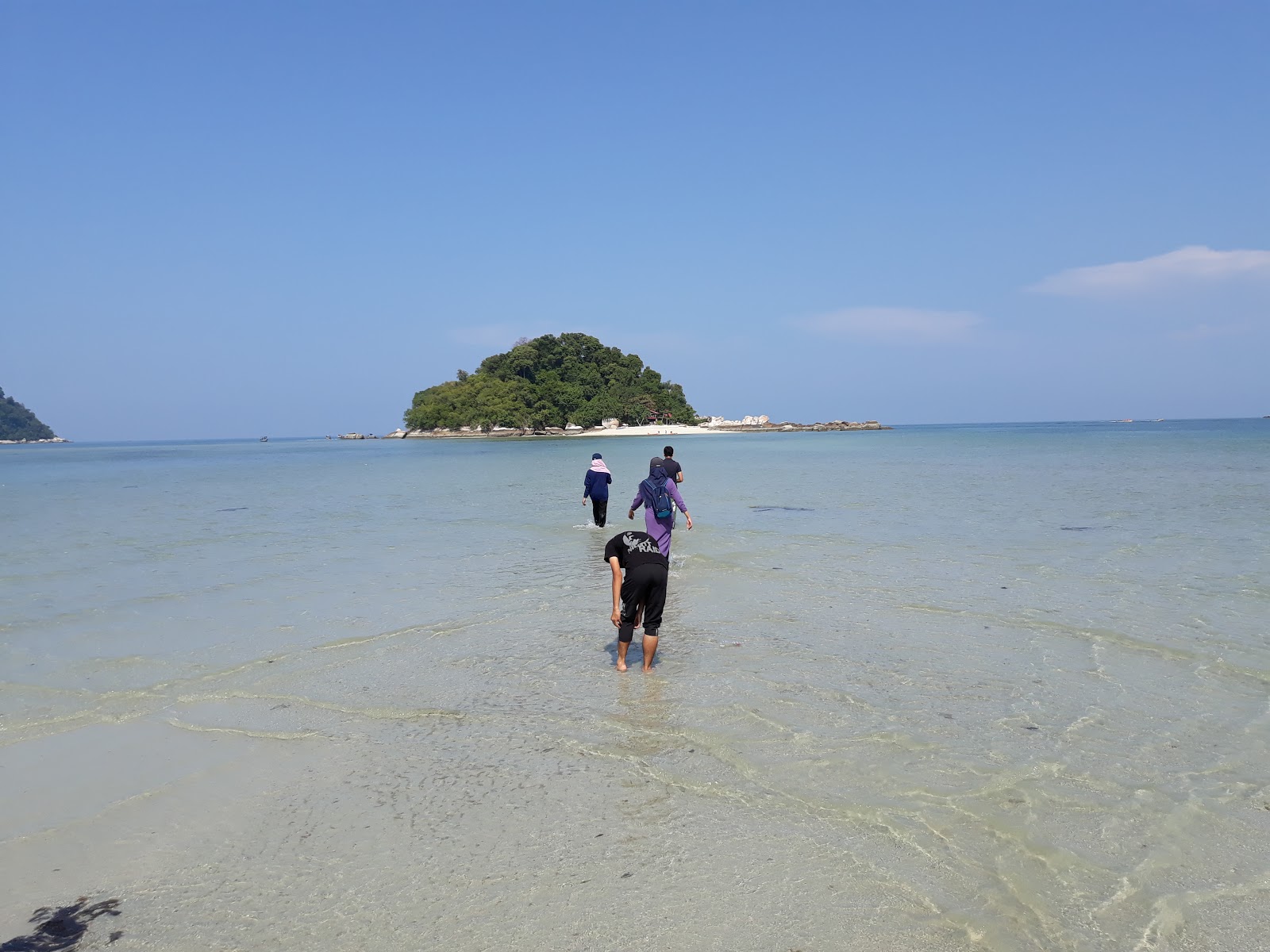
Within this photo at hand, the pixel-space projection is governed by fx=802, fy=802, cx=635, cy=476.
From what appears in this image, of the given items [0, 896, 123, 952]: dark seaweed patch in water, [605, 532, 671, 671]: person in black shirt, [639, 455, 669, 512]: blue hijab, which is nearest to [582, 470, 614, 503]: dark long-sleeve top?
[639, 455, 669, 512]: blue hijab

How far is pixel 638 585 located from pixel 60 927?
4.43 m

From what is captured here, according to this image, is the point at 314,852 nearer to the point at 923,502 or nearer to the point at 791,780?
the point at 791,780

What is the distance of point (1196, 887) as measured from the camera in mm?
3779

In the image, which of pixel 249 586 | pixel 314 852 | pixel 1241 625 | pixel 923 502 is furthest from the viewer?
pixel 923 502

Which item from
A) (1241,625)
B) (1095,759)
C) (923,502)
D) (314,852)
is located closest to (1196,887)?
(1095,759)

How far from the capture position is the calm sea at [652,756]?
3.64 m

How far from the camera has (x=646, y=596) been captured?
23.1 ft

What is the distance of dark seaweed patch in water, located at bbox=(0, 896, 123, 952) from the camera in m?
3.37

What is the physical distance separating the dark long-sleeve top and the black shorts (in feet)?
28.5

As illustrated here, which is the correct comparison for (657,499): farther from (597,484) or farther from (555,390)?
(555,390)

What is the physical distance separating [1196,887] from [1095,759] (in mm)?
1515

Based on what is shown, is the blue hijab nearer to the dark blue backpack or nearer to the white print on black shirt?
the dark blue backpack

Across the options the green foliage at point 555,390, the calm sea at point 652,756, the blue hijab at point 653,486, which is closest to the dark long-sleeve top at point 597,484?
the calm sea at point 652,756

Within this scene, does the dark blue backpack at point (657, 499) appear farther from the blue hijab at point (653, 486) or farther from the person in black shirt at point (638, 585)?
the person in black shirt at point (638, 585)
